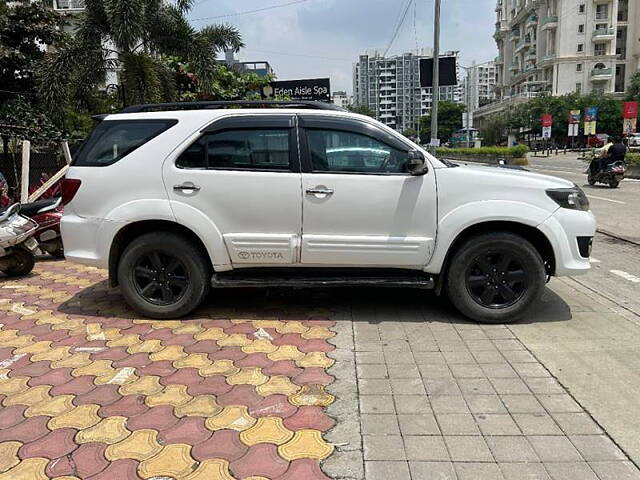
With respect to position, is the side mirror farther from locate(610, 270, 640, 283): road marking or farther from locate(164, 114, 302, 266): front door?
locate(610, 270, 640, 283): road marking

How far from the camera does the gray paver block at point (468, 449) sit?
2.76 m

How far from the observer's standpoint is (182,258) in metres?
4.75

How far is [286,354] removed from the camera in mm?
4117

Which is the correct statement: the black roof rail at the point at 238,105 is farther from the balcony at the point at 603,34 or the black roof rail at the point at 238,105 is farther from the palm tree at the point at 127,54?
the balcony at the point at 603,34

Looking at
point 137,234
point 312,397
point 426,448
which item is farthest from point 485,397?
point 137,234

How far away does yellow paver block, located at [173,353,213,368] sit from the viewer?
12.9 ft

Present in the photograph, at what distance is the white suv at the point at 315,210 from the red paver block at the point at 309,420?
1.54 meters

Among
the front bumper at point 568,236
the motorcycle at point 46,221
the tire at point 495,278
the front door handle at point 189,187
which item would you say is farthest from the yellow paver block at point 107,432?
the motorcycle at point 46,221

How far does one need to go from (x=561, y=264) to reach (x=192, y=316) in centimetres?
332

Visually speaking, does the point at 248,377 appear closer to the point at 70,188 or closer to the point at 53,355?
the point at 53,355

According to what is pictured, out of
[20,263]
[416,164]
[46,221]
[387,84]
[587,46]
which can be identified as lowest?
[20,263]

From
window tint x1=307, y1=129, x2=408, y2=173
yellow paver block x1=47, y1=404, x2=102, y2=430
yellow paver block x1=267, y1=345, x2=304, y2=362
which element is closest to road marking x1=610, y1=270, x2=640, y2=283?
window tint x1=307, y1=129, x2=408, y2=173

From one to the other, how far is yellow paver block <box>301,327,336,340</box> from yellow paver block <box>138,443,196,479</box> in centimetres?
174

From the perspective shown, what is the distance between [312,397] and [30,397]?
184 centimetres
